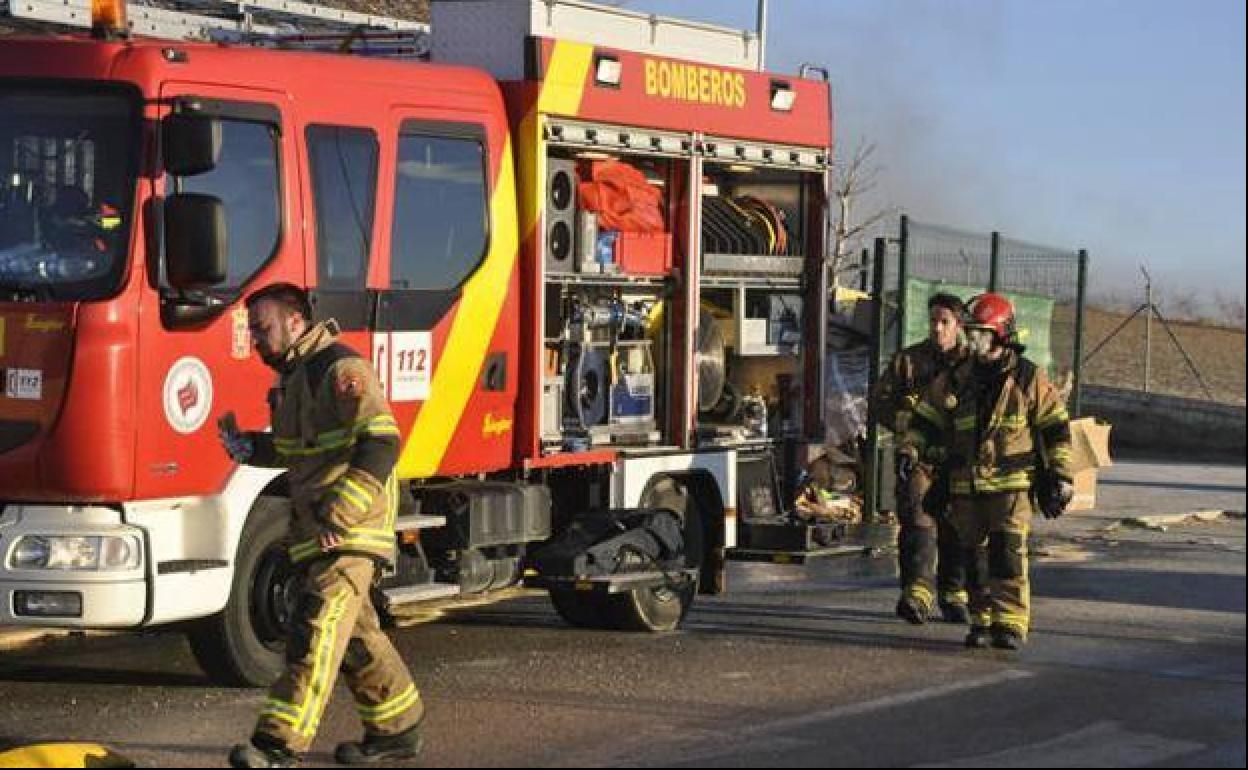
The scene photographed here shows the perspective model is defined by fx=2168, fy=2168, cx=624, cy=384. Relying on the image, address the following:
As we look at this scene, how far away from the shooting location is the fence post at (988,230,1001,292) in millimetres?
17250

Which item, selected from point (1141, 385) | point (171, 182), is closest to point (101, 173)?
point (171, 182)

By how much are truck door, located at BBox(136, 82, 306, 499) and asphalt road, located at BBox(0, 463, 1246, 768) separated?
3.50 ft

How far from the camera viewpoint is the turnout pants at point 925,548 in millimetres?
11766

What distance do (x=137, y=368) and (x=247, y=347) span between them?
0.60 m

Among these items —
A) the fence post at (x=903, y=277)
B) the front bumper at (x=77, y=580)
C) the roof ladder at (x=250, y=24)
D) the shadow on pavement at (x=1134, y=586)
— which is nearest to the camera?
the front bumper at (x=77, y=580)

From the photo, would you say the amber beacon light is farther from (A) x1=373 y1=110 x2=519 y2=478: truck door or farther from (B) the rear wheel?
(B) the rear wheel

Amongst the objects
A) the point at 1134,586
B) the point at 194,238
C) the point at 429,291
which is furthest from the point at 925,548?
the point at 194,238

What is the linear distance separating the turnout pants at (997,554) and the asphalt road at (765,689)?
22 centimetres

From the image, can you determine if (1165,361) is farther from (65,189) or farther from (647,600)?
(65,189)

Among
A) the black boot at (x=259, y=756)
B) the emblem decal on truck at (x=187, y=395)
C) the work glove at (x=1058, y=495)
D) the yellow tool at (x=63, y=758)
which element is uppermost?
the emblem decal on truck at (x=187, y=395)

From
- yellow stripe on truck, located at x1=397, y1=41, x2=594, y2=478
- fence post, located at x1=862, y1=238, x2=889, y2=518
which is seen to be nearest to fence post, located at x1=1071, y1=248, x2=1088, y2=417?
fence post, located at x1=862, y1=238, x2=889, y2=518

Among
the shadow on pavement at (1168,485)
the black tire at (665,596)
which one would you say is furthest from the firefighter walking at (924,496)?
the shadow on pavement at (1168,485)

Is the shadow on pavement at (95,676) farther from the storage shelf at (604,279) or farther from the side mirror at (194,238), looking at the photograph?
the storage shelf at (604,279)

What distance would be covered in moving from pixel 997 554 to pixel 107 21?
5081 millimetres
